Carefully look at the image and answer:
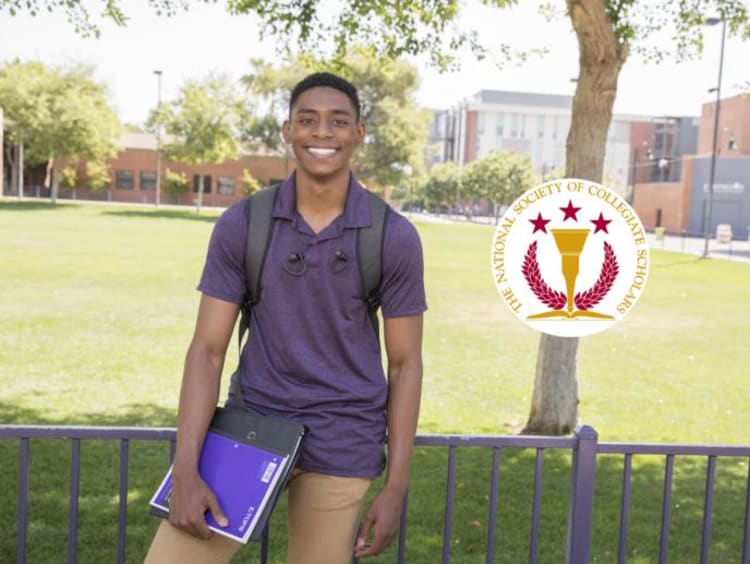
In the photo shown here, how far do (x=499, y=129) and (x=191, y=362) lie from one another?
112134mm

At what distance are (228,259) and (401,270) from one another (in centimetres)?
50

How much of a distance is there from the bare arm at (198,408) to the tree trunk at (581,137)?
6401 mm

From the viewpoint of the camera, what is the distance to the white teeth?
2482 mm

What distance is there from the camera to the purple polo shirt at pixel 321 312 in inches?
93.5

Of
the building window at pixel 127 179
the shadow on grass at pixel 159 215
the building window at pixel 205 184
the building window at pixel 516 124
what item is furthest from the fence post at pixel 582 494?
the building window at pixel 516 124

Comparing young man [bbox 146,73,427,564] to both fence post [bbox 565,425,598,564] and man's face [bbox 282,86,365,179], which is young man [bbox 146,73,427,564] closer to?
man's face [bbox 282,86,365,179]

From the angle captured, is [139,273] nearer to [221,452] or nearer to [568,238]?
[568,238]

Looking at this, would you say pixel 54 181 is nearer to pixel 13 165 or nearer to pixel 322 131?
pixel 13 165

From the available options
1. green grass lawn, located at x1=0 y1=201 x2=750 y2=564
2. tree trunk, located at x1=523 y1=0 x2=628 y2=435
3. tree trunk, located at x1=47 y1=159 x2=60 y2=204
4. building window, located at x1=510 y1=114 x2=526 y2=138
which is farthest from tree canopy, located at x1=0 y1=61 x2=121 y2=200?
building window, located at x1=510 y1=114 x2=526 y2=138

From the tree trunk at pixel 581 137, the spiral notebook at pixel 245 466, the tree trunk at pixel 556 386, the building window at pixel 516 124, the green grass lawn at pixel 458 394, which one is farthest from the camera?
the building window at pixel 516 124

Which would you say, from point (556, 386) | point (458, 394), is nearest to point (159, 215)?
point (458, 394)

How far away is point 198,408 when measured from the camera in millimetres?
2426

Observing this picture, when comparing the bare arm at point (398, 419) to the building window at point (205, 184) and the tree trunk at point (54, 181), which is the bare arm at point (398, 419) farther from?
the building window at point (205, 184)

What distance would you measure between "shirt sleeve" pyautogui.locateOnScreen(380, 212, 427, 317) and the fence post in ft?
2.75
